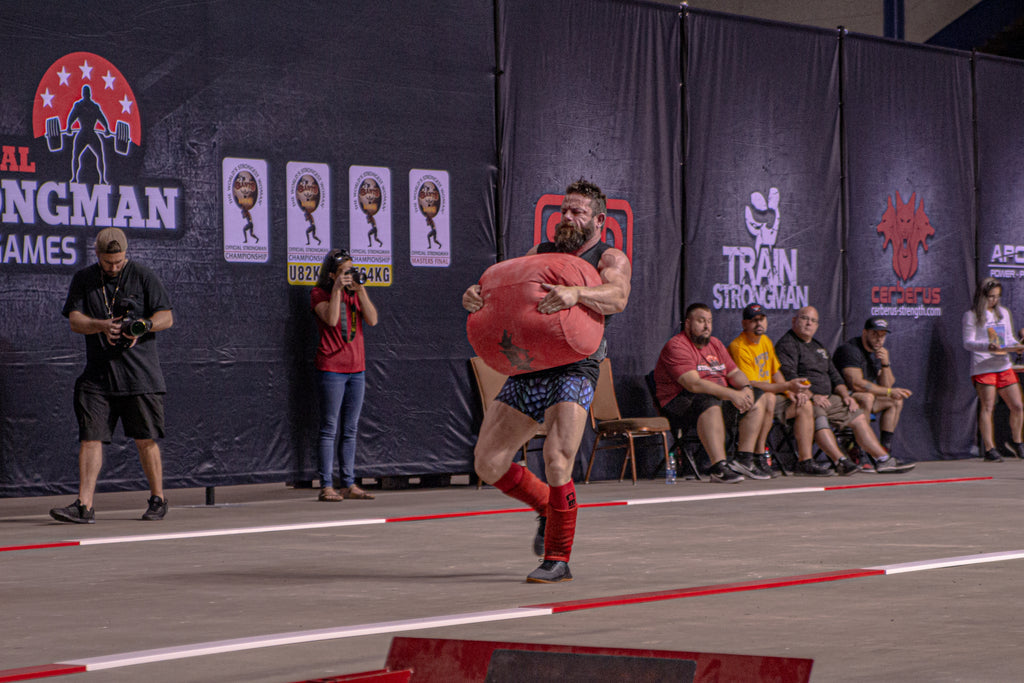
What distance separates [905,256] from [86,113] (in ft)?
27.1

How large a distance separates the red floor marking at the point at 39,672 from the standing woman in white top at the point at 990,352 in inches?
465

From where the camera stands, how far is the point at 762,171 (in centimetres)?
1327

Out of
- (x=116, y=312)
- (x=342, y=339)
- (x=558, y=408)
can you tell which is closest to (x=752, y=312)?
(x=342, y=339)

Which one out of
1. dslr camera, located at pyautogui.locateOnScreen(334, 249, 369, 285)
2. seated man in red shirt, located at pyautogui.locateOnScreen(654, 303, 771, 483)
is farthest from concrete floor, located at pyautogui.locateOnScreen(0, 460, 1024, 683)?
seated man in red shirt, located at pyautogui.locateOnScreen(654, 303, 771, 483)

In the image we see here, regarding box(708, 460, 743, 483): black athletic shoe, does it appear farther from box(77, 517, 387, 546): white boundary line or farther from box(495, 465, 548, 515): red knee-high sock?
box(495, 465, 548, 515): red knee-high sock

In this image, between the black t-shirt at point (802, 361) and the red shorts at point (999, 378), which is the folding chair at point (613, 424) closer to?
the black t-shirt at point (802, 361)

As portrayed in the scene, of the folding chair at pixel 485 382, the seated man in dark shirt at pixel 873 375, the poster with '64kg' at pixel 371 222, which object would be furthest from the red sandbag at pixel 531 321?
the seated man in dark shirt at pixel 873 375

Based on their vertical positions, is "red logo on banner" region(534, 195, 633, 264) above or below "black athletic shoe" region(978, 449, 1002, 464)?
above

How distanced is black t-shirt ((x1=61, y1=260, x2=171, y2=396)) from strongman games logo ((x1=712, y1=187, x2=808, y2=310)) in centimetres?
566

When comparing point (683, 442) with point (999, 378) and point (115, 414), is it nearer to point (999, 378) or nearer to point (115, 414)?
point (999, 378)

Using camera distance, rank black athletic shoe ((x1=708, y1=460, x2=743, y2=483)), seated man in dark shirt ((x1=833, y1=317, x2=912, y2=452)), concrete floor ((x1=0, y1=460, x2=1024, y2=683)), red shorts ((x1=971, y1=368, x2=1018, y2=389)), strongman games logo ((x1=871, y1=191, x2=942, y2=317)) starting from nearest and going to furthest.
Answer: concrete floor ((x1=0, y1=460, x2=1024, y2=683))
black athletic shoe ((x1=708, y1=460, x2=743, y2=483))
seated man in dark shirt ((x1=833, y1=317, x2=912, y2=452))
strongman games logo ((x1=871, y1=191, x2=942, y2=317))
red shorts ((x1=971, y1=368, x2=1018, y2=389))

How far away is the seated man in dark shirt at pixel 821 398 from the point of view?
12547 mm

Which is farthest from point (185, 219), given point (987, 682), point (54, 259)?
point (987, 682)

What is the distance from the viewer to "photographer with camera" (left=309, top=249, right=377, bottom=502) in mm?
10227
